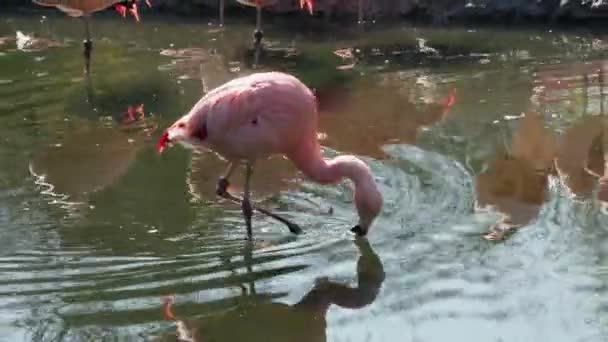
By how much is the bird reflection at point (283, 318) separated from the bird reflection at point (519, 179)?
0.74m

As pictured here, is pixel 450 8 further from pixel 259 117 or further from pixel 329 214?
pixel 259 117

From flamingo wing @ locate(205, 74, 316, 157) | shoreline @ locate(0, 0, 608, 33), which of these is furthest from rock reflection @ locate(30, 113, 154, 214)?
shoreline @ locate(0, 0, 608, 33)

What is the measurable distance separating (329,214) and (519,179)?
3.44 ft

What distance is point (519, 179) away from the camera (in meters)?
4.90

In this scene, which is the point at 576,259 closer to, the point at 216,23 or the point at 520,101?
the point at 520,101

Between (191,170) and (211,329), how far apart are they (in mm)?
1804

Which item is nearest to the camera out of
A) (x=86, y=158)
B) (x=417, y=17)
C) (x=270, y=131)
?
(x=270, y=131)

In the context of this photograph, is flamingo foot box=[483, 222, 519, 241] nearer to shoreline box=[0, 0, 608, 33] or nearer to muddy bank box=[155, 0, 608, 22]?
shoreline box=[0, 0, 608, 33]

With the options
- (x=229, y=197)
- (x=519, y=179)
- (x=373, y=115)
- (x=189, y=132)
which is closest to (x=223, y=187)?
(x=229, y=197)

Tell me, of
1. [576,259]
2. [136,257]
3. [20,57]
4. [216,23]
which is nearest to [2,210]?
[136,257]

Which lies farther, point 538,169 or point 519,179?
point 538,169

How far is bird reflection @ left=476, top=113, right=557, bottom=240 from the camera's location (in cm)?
441

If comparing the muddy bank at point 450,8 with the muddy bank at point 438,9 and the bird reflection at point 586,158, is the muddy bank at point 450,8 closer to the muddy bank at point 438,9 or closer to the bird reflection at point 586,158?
the muddy bank at point 438,9

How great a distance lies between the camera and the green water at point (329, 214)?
139 inches
